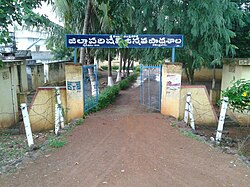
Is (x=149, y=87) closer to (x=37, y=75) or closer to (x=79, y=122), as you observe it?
(x=79, y=122)

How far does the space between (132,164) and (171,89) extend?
366cm

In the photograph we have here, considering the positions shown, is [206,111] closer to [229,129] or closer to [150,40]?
[229,129]

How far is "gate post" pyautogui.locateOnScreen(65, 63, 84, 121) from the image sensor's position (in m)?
6.60

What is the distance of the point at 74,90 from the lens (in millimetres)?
6691

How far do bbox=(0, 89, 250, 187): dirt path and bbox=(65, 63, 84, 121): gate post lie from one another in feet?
3.65

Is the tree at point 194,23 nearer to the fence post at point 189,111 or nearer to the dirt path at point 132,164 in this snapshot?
the fence post at point 189,111

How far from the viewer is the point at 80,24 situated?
1015 cm

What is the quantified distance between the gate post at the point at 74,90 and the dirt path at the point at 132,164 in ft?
3.65

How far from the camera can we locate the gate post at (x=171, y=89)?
697 cm

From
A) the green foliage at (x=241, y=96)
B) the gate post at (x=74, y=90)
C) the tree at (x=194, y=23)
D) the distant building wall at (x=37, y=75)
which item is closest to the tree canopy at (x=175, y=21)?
the tree at (x=194, y=23)

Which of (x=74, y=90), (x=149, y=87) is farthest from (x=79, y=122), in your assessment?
(x=149, y=87)

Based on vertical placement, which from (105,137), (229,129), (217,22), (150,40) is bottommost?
(229,129)

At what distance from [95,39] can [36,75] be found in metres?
9.12

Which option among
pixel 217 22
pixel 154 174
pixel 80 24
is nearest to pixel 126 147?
pixel 154 174
